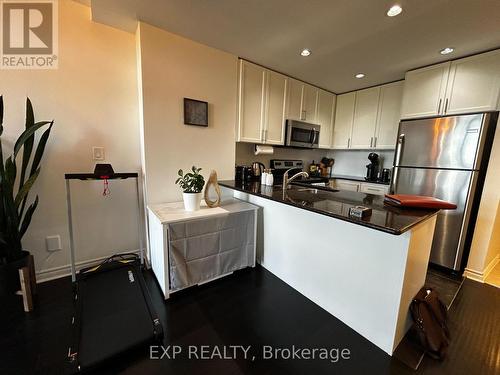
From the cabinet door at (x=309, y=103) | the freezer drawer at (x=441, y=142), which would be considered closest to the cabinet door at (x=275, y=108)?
the cabinet door at (x=309, y=103)

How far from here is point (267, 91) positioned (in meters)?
2.70

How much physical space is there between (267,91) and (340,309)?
2.53 metres

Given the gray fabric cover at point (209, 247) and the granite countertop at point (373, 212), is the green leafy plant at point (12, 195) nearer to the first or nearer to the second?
the gray fabric cover at point (209, 247)

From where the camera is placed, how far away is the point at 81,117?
189 cm

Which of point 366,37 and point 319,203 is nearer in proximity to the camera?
point 319,203

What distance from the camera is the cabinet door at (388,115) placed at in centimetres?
295

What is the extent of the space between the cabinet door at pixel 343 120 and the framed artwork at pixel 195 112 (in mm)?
2545

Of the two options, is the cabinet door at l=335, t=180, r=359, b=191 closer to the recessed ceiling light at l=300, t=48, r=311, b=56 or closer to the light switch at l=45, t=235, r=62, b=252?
the recessed ceiling light at l=300, t=48, r=311, b=56

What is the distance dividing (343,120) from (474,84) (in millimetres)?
1648

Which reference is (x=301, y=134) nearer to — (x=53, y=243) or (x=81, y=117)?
(x=81, y=117)

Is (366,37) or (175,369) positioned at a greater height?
(366,37)

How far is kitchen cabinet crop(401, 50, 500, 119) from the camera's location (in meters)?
2.03

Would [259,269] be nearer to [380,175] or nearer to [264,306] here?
[264,306]

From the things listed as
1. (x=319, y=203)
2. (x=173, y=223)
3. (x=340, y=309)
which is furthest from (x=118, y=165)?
(x=340, y=309)
